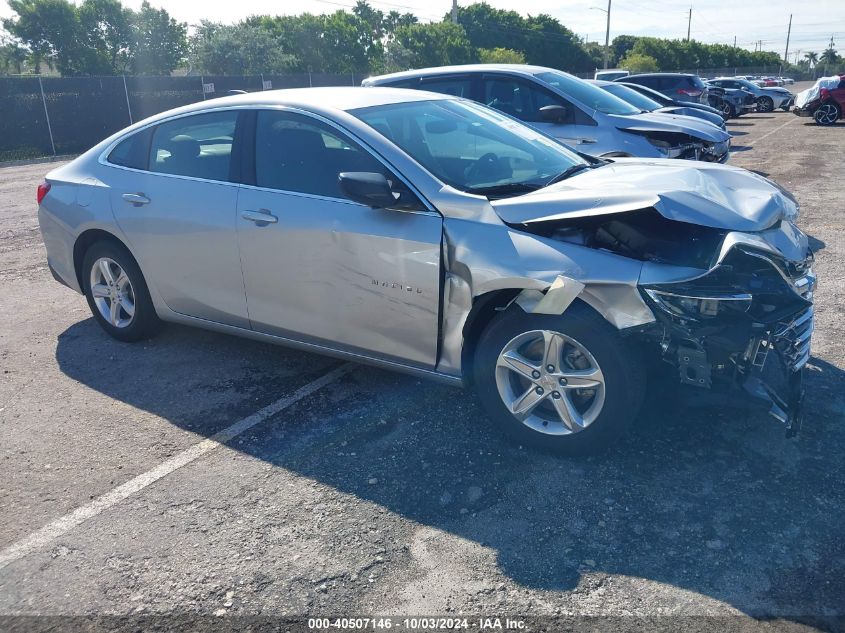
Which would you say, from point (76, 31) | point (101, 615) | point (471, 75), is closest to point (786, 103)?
point (471, 75)

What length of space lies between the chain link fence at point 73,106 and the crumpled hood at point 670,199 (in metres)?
21.0

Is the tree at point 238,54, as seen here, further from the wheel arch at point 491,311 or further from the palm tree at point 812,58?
the palm tree at point 812,58

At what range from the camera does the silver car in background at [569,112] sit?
319 inches

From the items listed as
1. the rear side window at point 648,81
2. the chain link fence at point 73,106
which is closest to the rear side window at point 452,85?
the rear side window at point 648,81

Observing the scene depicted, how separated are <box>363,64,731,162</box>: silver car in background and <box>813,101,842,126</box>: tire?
17479 mm

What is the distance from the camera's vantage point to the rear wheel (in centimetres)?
2288

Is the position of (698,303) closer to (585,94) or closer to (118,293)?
(118,293)

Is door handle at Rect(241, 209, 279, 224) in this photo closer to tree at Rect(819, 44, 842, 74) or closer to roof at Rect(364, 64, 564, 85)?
roof at Rect(364, 64, 564, 85)

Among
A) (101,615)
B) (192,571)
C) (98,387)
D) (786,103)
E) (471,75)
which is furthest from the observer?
(786,103)

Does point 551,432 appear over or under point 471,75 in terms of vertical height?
under

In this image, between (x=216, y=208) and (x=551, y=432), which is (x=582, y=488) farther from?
(x=216, y=208)

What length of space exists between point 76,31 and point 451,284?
63.5 meters

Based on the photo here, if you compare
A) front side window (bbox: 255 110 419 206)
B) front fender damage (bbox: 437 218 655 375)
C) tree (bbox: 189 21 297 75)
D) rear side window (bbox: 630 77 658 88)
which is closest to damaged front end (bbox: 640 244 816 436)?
front fender damage (bbox: 437 218 655 375)

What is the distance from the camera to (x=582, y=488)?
3283 mm
